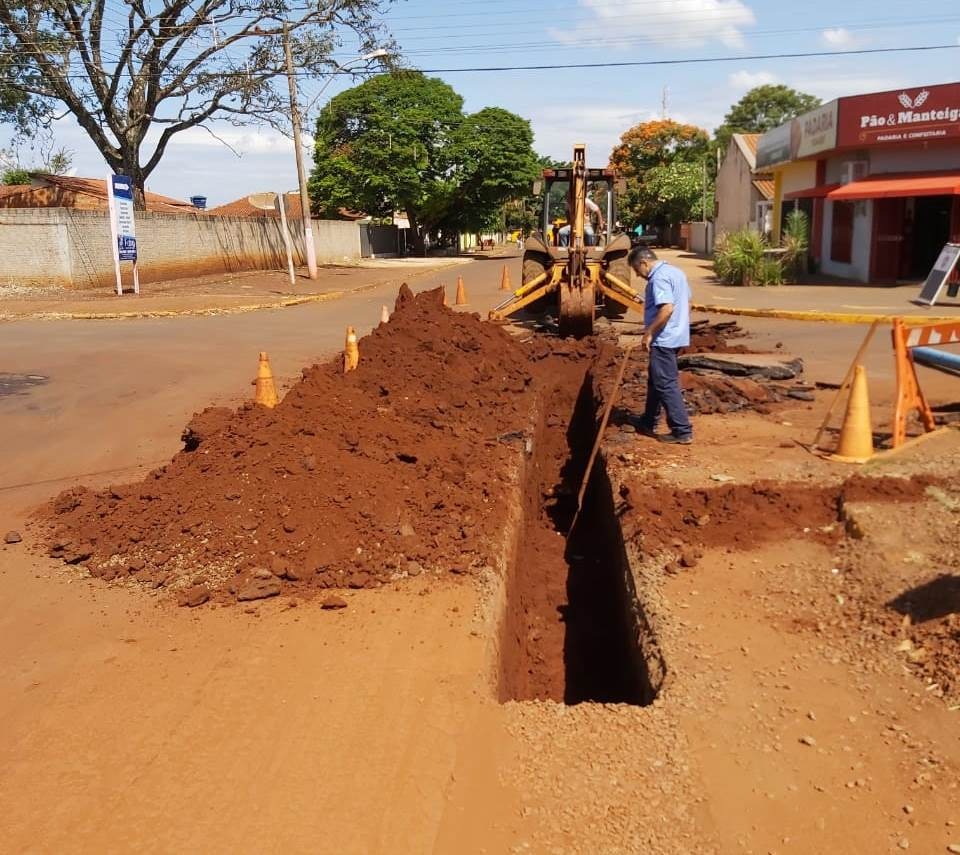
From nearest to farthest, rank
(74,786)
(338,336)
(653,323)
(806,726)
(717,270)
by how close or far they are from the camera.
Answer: (74,786), (806,726), (653,323), (338,336), (717,270)

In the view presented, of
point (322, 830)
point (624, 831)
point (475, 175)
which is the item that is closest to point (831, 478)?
point (624, 831)

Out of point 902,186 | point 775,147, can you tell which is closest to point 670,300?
point 902,186

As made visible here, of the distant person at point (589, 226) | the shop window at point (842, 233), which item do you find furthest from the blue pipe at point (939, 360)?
the shop window at point (842, 233)

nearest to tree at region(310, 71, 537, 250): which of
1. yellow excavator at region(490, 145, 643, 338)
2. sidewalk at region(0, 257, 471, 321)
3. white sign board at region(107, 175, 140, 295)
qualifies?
sidewalk at region(0, 257, 471, 321)

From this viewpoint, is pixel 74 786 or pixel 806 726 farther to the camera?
pixel 806 726

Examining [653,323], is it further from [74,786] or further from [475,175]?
[475,175]

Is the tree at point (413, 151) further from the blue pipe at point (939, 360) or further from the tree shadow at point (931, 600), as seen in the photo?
the tree shadow at point (931, 600)

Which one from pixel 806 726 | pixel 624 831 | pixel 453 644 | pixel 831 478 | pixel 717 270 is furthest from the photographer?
pixel 717 270

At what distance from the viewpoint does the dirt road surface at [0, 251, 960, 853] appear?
3084 mm

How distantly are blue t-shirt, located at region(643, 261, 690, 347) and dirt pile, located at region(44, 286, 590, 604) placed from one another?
5.38ft

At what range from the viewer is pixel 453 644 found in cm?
448

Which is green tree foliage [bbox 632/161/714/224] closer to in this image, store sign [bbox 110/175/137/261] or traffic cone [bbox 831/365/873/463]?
store sign [bbox 110/175/137/261]

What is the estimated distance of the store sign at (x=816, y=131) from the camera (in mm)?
24375

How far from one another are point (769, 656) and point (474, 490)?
2662 millimetres
